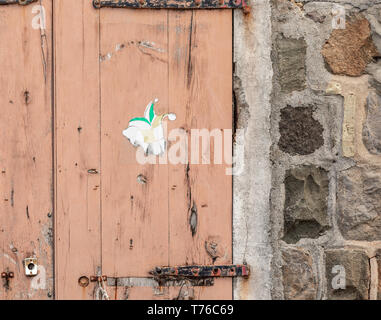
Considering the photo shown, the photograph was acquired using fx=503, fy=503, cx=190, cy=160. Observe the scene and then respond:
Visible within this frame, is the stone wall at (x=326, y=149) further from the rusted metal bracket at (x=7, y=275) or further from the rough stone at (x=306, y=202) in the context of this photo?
the rusted metal bracket at (x=7, y=275)

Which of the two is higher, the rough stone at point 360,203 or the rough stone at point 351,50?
the rough stone at point 351,50

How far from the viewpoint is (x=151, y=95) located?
166 cm

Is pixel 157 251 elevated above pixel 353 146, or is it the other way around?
pixel 353 146

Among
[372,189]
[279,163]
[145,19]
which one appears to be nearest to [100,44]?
[145,19]

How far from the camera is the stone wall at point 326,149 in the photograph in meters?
1.63

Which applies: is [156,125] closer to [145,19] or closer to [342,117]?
[145,19]

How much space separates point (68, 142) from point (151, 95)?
0.31m

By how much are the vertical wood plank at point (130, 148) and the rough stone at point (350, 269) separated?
55 cm

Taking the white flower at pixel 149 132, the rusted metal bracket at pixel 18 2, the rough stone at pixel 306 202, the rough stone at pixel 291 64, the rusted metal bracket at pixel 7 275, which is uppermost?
the rusted metal bracket at pixel 18 2

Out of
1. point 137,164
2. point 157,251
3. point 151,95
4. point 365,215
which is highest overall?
point 151,95

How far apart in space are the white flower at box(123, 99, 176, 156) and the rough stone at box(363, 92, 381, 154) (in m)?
0.63

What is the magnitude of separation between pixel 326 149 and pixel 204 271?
1.87ft

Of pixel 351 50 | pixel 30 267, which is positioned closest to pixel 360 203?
pixel 351 50

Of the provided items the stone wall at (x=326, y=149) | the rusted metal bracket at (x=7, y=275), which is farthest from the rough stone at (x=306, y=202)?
the rusted metal bracket at (x=7, y=275)
